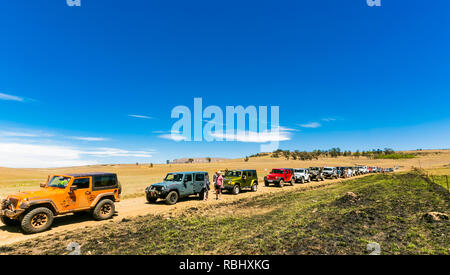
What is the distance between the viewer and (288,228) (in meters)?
8.11

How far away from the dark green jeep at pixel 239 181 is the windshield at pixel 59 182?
39.9 ft

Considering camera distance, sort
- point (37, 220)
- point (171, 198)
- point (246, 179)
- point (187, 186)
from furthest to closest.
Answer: point (246, 179)
point (187, 186)
point (171, 198)
point (37, 220)

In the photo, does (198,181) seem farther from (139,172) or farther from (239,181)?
(139,172)

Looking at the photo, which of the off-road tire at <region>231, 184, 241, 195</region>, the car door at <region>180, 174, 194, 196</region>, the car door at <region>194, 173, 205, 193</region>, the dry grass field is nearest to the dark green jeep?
the off-road tire at <region>231, 184, 241, 195</region>

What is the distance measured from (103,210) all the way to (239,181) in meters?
11.7

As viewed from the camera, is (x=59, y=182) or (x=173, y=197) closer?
(x=59, y=182)

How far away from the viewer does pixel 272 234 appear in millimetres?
7449

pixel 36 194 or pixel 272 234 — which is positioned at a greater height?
pixel 36 194

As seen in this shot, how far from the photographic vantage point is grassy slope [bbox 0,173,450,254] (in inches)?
244

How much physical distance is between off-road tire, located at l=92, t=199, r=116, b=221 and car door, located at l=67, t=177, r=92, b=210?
0.48 m

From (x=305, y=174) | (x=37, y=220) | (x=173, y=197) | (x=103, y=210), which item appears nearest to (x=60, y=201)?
(x=37, y=220)
